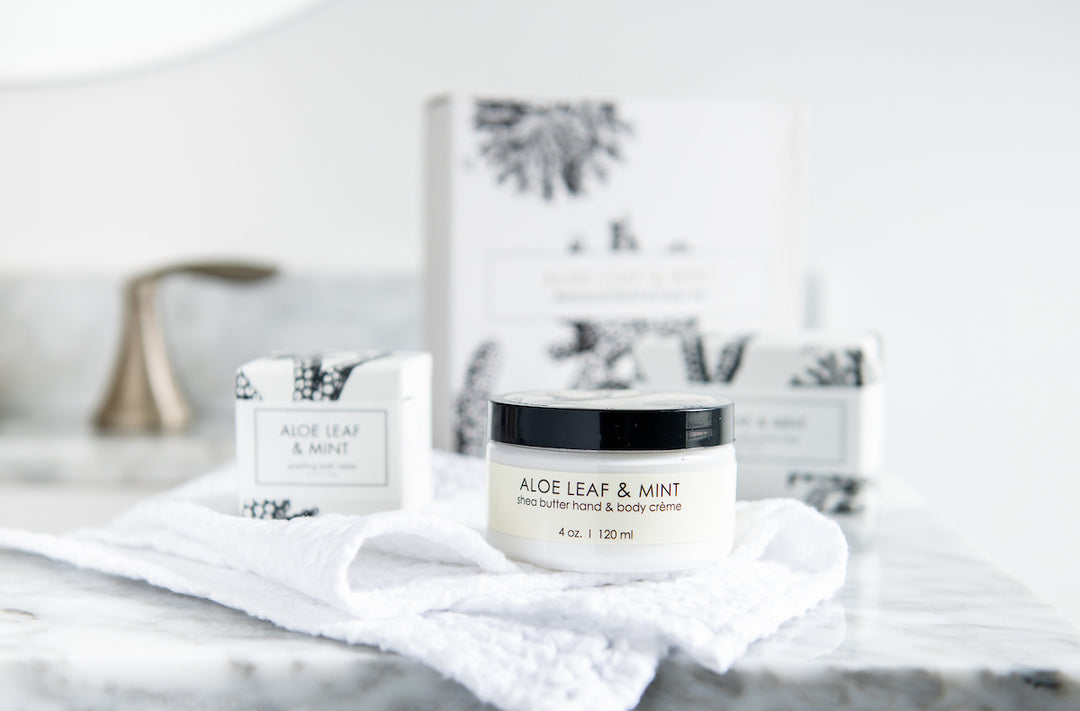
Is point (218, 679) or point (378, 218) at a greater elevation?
point (378, 218)

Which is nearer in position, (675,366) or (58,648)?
(58,648)

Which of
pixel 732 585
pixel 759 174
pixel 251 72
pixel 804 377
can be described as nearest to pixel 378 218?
→ pixel 251 72

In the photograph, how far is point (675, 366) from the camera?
558 mm

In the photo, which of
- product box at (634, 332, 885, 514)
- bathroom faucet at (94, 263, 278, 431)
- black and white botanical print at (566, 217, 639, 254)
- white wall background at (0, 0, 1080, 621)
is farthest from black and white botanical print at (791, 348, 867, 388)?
bathroom faucet at (94, 263, 278, 431)

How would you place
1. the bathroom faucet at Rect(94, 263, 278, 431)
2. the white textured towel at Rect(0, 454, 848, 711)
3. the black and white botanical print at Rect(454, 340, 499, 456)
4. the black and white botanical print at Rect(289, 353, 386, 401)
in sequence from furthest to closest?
1. the bathroom faucet at Rect(94, 263, 278, 431)
2. the black and white botanical print at Rect(454, 340, 499, 456)
3. the black and white botanical print at Rect(289, 353, 386, 401)
4. the white textured towel at Rect(0, 454, 848, 711)

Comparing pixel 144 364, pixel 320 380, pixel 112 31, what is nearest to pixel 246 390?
pixel 320 380

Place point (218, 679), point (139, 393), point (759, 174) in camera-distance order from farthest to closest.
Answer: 1. point (139, 393)
2. point (759, 174)
3. point (218, 679)

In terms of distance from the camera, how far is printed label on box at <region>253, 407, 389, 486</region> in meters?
0.45

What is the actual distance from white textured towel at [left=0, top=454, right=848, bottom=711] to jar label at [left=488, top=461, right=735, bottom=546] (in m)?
0.02

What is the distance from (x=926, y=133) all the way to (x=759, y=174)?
12.8 inches

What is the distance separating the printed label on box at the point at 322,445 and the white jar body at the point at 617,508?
0.28ft

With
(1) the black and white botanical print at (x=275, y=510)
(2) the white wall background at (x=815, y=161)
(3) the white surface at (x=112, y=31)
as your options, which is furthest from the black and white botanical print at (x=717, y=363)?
(3) the white surface at (x=112, y=31)

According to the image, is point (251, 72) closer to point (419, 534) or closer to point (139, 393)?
point (139, 393)

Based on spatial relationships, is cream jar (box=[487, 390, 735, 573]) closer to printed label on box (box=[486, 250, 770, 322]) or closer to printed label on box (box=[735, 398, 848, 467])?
printed label on box (box=[735, 398, 848, 467])
